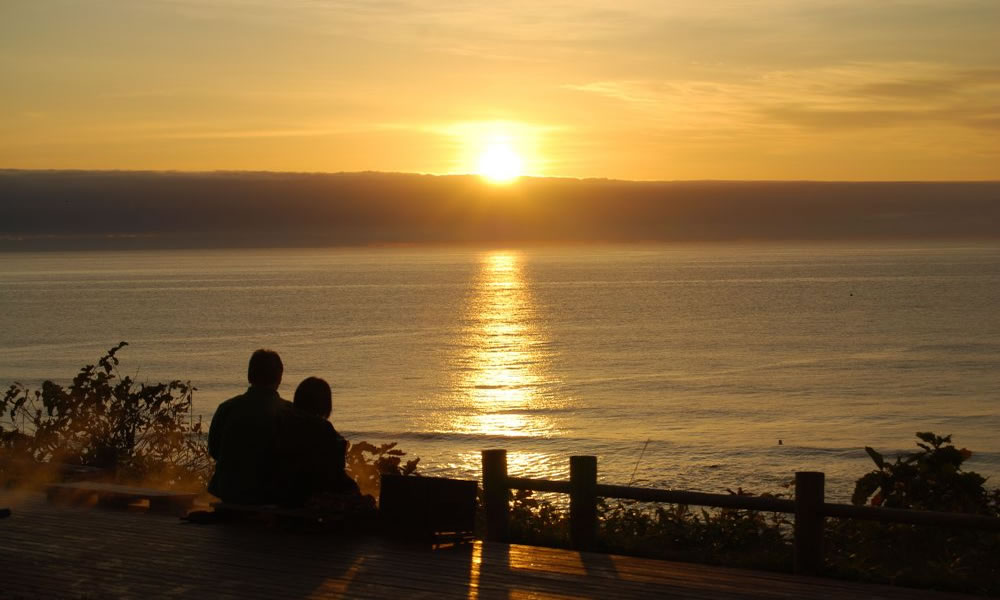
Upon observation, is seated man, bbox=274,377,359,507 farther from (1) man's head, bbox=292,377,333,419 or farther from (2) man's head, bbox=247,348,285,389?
(2) man's head, bbox=247,348,285,389

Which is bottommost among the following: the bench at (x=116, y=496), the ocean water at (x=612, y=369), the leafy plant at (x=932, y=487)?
the bench at (x=116, y=496)

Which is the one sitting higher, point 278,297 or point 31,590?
point 278,297

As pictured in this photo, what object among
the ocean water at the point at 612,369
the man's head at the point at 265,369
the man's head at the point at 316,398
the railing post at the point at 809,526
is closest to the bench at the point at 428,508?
the man's head at the point at 316,398

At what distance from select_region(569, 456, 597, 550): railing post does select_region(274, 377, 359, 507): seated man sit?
1.81m

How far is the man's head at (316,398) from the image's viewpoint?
9.47 m

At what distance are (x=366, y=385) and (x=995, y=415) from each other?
24.8 metres

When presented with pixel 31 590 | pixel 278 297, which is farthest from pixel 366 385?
pixel 278 297

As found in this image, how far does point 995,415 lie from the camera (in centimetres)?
3888

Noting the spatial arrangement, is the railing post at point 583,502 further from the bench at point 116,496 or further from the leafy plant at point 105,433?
the leafy plant at point 105,433

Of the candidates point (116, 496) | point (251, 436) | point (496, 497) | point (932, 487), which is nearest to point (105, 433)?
point (116, 496)

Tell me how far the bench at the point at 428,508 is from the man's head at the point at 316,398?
2.41 ft

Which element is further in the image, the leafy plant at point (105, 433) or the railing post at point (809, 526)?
the leafy plant at point (105, 433)

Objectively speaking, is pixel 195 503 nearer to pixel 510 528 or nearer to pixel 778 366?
pixel 510 528

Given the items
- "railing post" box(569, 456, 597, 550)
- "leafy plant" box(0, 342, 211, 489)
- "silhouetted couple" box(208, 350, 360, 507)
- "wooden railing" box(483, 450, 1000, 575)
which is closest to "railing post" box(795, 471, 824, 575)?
"wooden railing" box(483, 450, 1000, 575)
